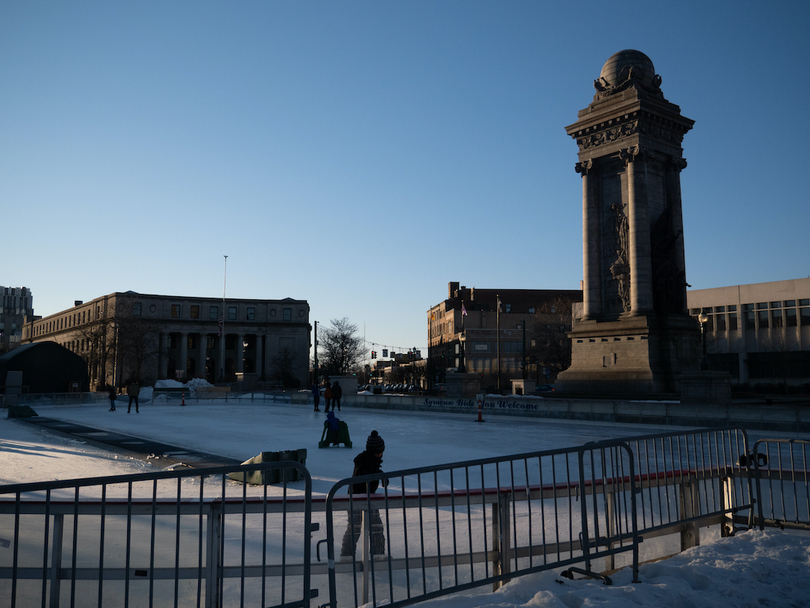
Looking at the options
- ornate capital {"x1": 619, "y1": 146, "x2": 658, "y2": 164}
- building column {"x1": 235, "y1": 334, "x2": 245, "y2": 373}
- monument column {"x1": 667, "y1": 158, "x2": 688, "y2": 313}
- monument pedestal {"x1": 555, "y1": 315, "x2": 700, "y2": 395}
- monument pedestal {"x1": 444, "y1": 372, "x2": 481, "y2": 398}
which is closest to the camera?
monument pedestal {"x1": 555, "y1": 315, "x2": 700, "y2": 395}

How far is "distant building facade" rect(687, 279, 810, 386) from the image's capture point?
216 ft

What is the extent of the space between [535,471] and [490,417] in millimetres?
17453

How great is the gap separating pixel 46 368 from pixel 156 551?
180ft

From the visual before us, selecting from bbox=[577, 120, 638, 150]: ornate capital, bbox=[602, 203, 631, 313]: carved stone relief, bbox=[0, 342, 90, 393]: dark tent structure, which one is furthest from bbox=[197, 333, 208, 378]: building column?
bbox=[602, 203, 631, 313]: carved stone relief

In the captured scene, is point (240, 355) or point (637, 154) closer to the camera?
point (637, 154)

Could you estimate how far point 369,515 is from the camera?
188 inches

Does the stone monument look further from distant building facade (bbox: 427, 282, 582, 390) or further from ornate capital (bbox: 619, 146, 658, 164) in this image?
distant building facade (bbox: 427, 282, 582, 390)

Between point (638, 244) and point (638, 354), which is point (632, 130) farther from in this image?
point (638, 354)

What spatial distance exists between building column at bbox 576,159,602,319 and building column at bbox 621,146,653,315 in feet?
6.89

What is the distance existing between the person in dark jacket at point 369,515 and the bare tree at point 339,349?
274 feet

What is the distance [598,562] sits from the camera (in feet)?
21.3

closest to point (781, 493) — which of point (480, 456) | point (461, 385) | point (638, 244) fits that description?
point (480, 456)

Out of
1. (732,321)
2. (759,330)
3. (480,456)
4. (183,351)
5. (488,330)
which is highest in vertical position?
(488,330)

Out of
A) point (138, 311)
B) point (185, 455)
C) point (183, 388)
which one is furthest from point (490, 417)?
point (138, 311)
